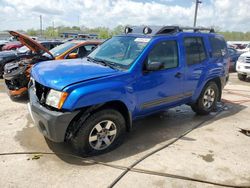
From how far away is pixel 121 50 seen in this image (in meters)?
4.52

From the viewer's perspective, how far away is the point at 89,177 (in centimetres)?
326

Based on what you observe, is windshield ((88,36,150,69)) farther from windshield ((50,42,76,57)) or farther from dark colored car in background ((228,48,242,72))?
dark colored car in background ((228,48,242,72))

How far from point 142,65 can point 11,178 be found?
8.11ft

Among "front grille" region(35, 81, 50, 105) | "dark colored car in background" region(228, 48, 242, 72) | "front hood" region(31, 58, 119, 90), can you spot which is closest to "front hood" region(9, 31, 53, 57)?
"front hood" region(31, 58, 119, 90)

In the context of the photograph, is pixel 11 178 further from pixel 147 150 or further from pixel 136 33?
pixel 136 33

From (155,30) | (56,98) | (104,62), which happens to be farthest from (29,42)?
(56,98)

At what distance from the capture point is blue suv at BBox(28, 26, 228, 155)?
134 inches

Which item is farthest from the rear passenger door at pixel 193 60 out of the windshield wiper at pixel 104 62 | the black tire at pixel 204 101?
the windshield wiper at pixel 104 62

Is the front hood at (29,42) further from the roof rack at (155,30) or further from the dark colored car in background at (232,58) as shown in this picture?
the dark colored car in background at (232,58)

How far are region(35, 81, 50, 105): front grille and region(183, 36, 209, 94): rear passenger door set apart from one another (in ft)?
8.72

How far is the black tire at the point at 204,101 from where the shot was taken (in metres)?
5.63

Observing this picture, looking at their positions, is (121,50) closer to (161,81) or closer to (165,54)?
(165,54)

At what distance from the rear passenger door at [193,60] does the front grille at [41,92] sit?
8.72ft

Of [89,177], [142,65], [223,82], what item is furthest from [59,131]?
[223,82]
